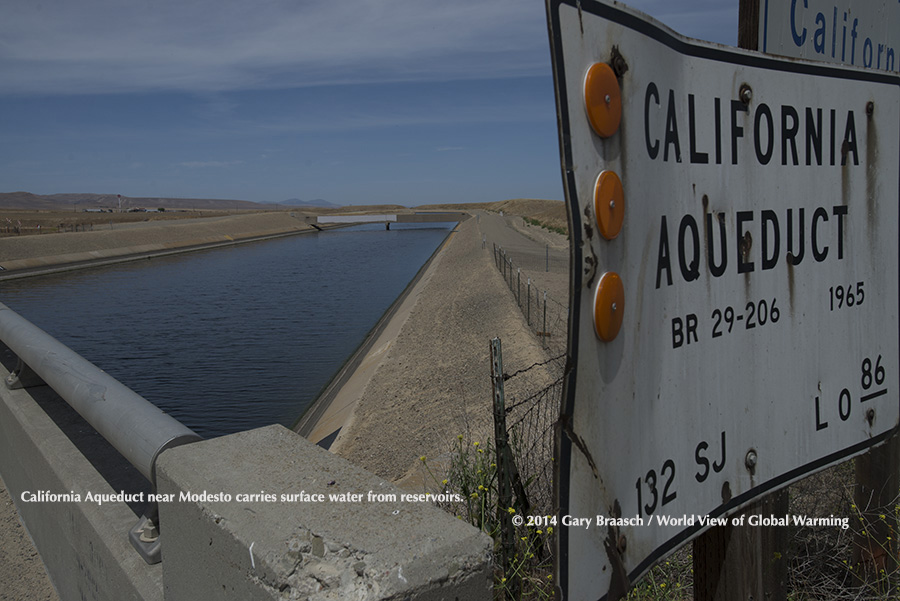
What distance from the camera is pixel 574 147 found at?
3.89 ft

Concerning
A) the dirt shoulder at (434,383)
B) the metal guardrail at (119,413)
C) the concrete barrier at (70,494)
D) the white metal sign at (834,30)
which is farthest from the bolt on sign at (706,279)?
the dirt shoulder at (434,383)

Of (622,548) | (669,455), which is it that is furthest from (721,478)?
(622,548)

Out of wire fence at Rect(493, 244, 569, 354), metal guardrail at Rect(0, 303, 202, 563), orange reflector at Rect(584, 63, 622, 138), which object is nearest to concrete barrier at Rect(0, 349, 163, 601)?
metal guardrail at Rect(0, 303, 202, 563)

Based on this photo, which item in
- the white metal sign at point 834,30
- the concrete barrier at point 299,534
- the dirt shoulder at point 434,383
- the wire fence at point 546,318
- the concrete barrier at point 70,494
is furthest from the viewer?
the wire fence at point 546,318

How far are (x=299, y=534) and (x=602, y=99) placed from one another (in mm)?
1173

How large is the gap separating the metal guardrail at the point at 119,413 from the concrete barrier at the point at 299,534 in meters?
0.16

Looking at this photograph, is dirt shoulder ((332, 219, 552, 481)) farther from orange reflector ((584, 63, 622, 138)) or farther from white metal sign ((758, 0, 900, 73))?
orange reflector ((584, 63, 622, 138))

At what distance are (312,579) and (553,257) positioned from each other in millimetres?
35849

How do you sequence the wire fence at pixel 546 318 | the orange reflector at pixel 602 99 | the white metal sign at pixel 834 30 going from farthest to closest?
the wire fence at pixel 546 318 < the white metal sign at pixel 834 30 < the orange reflector at pixel 602 99

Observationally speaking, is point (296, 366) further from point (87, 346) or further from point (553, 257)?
point (553, 257)

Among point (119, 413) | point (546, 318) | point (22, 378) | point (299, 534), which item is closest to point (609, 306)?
point (299, 534)

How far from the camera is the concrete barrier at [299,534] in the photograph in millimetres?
1518

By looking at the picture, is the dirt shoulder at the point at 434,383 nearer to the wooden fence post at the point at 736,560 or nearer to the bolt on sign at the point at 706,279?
the wooden fence post at the point at 736,560

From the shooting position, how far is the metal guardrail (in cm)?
238
